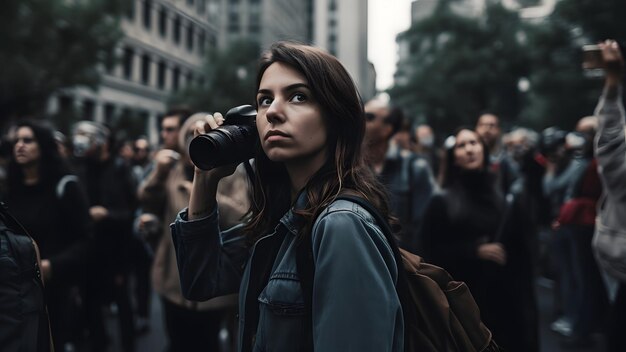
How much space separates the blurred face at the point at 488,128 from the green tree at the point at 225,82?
31800 mm

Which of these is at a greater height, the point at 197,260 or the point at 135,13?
the point at 135,13

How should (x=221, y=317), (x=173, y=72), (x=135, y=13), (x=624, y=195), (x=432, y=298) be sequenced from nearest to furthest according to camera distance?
(x=432, y=298) < (x=624, y=195) < (x=221, y=317) < (x=135, y=13) < (x=173, y=72)

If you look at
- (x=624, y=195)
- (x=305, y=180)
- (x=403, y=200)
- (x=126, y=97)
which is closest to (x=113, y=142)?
(x=403, y=200)

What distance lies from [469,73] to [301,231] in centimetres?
3621

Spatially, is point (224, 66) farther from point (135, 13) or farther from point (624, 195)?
point (624, 195)

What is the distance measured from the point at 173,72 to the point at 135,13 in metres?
8.19

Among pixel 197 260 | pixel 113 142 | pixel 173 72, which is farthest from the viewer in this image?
pixel 173 72

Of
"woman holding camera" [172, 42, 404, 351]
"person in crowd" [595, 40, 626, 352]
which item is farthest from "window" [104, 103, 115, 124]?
"woman holding camera" [172, 42, 404, 351]

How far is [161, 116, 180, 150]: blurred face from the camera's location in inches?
219

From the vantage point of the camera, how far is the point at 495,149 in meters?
7.78

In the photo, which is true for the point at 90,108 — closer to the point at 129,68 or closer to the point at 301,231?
the point at 129,68

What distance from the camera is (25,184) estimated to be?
14.8 ft

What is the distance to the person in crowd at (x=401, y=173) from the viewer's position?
5496 millimetres

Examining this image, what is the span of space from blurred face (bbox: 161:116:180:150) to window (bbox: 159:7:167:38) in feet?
135
